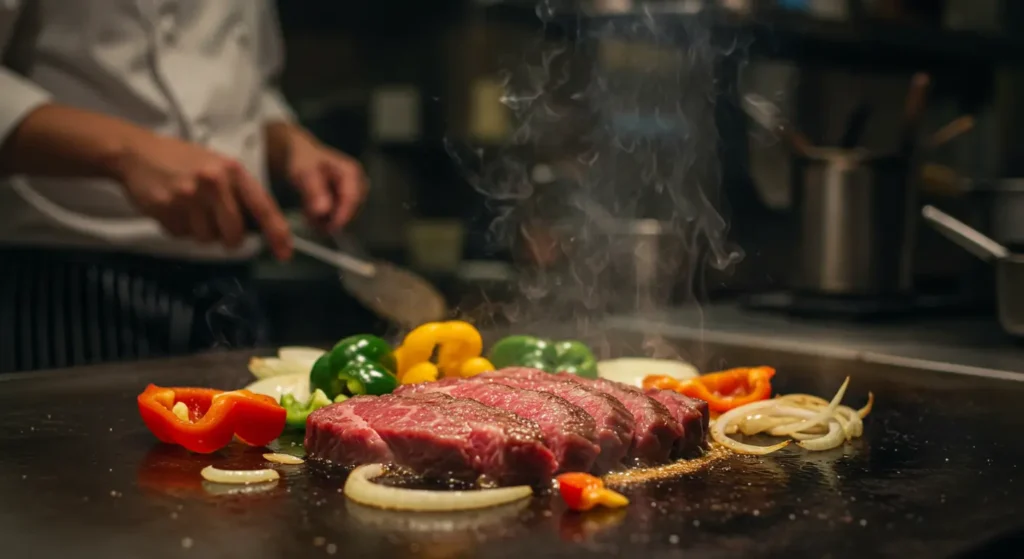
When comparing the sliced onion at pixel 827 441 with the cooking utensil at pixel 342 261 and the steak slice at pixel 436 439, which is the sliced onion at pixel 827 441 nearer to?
the steak slice at pixel 436 439

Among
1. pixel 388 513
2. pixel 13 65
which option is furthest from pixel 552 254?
pixel 388 513

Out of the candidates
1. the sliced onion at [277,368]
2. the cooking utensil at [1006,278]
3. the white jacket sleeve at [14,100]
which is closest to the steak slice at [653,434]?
the sliced onion at [277,368]

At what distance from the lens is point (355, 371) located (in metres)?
2.00

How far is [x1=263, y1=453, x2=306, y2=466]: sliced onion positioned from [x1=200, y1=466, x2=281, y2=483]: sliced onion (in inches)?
4.3

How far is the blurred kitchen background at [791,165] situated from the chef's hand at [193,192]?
1.37 metres

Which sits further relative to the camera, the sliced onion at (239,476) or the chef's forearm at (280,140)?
the chef's forearm at (280,140)

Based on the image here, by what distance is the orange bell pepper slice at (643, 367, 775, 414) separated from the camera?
206cm

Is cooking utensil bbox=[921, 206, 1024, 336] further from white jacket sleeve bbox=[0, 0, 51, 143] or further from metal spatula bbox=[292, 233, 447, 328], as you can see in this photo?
white jacket sleeve bbox=[0, 0, 51, 143]

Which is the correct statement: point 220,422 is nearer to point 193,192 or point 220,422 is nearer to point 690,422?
point 690,422

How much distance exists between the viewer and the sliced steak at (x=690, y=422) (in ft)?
5.64

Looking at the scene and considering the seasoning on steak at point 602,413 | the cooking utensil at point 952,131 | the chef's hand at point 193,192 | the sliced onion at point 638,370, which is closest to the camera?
the seasoning on steak at point 602,413

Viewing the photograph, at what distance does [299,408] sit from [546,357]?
0.64m

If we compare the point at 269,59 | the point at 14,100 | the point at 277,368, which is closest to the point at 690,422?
the point at 277,368

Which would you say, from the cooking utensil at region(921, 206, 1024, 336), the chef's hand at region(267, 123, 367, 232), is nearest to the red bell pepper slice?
the chef's hand at region(267, 123, 367, 232)
